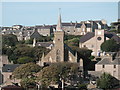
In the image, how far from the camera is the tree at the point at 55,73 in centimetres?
2978

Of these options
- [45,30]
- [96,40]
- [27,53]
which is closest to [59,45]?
[27,53]

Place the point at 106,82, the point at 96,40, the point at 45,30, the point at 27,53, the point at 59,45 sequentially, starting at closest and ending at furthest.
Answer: the point at 106,82 < the point at 59,45 < the point at 27,53 < the point at 96,40 < the point at 45,30

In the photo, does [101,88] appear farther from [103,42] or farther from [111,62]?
[103,42]

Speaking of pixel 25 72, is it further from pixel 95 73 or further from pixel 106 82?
pixel 95 73

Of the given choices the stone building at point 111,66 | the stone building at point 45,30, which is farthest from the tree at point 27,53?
the stone building at point 45,30

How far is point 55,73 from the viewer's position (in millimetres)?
30250

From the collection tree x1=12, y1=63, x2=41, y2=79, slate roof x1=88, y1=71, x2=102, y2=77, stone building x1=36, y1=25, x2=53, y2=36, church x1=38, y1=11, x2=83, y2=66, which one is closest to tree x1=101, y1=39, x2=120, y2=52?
church x1=38, y1=11, x2=83, y2=66

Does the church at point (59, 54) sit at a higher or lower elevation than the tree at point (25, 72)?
higher

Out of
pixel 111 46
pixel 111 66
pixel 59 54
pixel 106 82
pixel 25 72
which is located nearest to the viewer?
pixel 106 82

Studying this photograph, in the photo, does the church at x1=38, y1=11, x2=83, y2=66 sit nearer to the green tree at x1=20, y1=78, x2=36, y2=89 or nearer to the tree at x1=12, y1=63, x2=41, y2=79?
the tree at x1=12, y1=63, x2=41, y2=79

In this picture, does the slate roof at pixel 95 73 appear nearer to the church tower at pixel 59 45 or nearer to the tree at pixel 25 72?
the church tower at pixel 59 45

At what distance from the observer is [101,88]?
29312 millimetres

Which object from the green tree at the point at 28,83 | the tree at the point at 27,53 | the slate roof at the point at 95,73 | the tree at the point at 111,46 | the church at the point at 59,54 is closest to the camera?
the green tree at the point at 28,83

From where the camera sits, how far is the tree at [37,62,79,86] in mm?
29777
